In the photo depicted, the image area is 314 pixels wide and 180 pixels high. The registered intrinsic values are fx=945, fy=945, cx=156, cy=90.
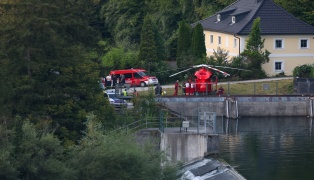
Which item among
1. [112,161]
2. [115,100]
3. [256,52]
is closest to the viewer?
[112,161]

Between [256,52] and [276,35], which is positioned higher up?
[276,35]

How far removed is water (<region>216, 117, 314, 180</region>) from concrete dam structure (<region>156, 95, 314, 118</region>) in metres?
0.68

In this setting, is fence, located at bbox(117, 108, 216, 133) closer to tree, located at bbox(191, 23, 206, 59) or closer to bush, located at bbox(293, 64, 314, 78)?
bush, located at bbox(293, 64, 314, 78)

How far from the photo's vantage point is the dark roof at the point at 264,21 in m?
67.2

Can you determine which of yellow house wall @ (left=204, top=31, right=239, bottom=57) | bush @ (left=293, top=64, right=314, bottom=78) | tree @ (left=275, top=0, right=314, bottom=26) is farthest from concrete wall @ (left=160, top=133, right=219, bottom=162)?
tree @ (left=275, top=0, right=314, bottom=26)

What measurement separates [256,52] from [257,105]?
768 centimetres

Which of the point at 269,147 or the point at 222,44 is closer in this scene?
the point at 269,147

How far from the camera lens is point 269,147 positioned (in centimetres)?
4638

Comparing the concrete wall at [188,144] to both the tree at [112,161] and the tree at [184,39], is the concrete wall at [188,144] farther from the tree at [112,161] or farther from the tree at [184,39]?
the tree at [184,39]

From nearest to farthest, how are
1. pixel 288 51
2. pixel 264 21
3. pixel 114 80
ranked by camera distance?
pixel 114 80
pixel 288 51
pixel 264 21

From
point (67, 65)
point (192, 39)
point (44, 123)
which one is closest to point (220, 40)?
point (192, 39)

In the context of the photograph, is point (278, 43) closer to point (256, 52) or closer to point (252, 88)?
point (256, 52)

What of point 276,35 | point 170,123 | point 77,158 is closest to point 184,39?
point 276,35

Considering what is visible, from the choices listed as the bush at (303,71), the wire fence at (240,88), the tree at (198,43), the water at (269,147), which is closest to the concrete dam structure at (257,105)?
the water at (269,147)
